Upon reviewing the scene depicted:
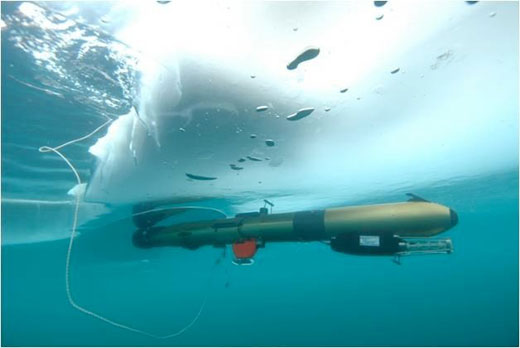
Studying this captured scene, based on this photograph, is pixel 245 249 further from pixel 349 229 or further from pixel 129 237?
pixel 129 237

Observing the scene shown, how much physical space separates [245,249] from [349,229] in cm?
248

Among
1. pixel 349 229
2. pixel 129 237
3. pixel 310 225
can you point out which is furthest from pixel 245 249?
pixel 129 237

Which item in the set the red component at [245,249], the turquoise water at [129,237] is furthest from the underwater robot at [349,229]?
the turquoise water at [129,237]

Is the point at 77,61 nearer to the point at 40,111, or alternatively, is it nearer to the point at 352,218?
the point at 40,111

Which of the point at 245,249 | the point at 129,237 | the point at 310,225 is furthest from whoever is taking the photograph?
the point at 129,237

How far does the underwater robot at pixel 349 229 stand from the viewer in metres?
5.36

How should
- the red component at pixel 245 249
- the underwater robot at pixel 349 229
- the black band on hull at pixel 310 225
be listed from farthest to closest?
the red component at pixel 245 249, the black band on hull at pixel 310 225, the underwater robot at pixel 349 229

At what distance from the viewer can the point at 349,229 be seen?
5883mm

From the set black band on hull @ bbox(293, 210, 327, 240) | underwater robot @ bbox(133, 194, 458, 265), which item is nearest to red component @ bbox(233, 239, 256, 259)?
underwater robot @ bbox(133, 194, 458, 265)

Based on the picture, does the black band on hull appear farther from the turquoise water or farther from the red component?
the turquoise water

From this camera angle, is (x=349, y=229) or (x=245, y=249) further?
(x=245, y=249)

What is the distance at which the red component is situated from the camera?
6.89 metres

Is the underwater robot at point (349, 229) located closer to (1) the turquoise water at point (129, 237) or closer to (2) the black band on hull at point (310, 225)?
(2) the black band on hull at point (310, 225)

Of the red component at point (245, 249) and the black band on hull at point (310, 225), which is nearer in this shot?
the black band on hull at point (310, 225)
